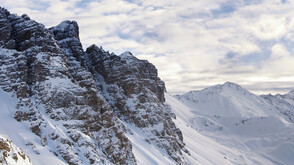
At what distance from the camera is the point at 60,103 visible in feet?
178

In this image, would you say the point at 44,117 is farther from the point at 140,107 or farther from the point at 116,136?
the point at 140,107

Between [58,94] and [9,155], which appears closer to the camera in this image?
[9,155]

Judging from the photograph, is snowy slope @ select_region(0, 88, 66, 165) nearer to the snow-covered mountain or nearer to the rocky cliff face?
the snow-covered mountain

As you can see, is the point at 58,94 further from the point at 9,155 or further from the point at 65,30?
the point at 65,30

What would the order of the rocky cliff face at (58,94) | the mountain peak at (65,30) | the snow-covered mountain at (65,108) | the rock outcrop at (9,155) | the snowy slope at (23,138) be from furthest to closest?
the mountain peak at (65,30)
the rocky cliff face at (58,94)
the snow-covered mountain at (65,108)
the snowy slope at (23,138)
the rock outcrop at (9,155)

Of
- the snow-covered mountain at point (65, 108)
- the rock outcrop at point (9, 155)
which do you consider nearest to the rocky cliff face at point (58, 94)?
the snow-covered mountain at point (65, 108)

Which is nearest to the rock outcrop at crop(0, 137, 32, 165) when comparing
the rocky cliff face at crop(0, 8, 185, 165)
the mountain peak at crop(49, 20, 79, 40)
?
the rocky cliff face at crop(0, 8, 185, 165)

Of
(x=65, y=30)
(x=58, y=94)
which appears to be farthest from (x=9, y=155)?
(x=65, y=30)

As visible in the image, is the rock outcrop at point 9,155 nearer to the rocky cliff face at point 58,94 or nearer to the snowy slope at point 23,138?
the snowy slope at point 23,138

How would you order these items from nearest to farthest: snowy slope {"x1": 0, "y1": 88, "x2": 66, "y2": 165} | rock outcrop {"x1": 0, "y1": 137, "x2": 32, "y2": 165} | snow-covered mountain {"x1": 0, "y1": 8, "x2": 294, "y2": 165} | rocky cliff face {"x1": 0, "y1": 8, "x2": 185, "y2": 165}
Result: rock outcrop {"x1": 0, "y1": 137, "x2": 32, "y2": 165}
snowy slope {"x1": 0, "y1": 88, "x2": 66, "y2": 165}
snow-covered mountain {"x1": 0, "y1": 8, "x2": 294, "y2": 165}
rocky cliff face {"x1": 0, "y1": 8, "x2": 185, "y2": 165}

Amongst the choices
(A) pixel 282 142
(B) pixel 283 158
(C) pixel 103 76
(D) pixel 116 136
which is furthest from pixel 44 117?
(A) pixel 282 142

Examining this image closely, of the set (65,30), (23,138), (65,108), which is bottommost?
(23,138)

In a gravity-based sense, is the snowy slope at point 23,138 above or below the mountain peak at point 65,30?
below

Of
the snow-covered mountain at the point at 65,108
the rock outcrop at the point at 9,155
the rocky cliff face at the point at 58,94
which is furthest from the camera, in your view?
the rocky cliff face at the point at 58,94
